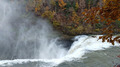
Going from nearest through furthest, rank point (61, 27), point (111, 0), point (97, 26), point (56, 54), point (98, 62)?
point (111, 0)
point (98, 62)
point (56, 54)
point (61, 27)
point (97, 26)

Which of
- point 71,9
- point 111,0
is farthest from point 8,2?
point 111,0

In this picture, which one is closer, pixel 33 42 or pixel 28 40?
pixel 33 42

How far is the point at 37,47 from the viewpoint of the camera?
15273 mm

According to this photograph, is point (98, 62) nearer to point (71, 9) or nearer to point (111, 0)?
point (111, 0)

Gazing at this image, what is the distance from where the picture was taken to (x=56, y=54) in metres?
13.7

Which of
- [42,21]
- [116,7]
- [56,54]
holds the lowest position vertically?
[56,54]

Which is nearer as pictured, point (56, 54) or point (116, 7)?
point (116, 7)

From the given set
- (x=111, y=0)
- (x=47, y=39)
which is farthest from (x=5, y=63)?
(x=47, y=39)

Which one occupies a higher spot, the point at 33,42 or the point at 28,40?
the point at 28,40

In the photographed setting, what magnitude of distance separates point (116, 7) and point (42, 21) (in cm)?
2145

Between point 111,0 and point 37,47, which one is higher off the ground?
point 111,0

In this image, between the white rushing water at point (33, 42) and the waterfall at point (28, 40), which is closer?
the white rushing water at point (33, 42)

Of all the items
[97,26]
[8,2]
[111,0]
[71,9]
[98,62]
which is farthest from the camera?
[8,2]

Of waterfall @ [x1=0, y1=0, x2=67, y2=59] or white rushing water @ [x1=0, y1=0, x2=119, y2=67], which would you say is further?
waterfall @ [x1=0, y1=0, x2=67, y2=59]
